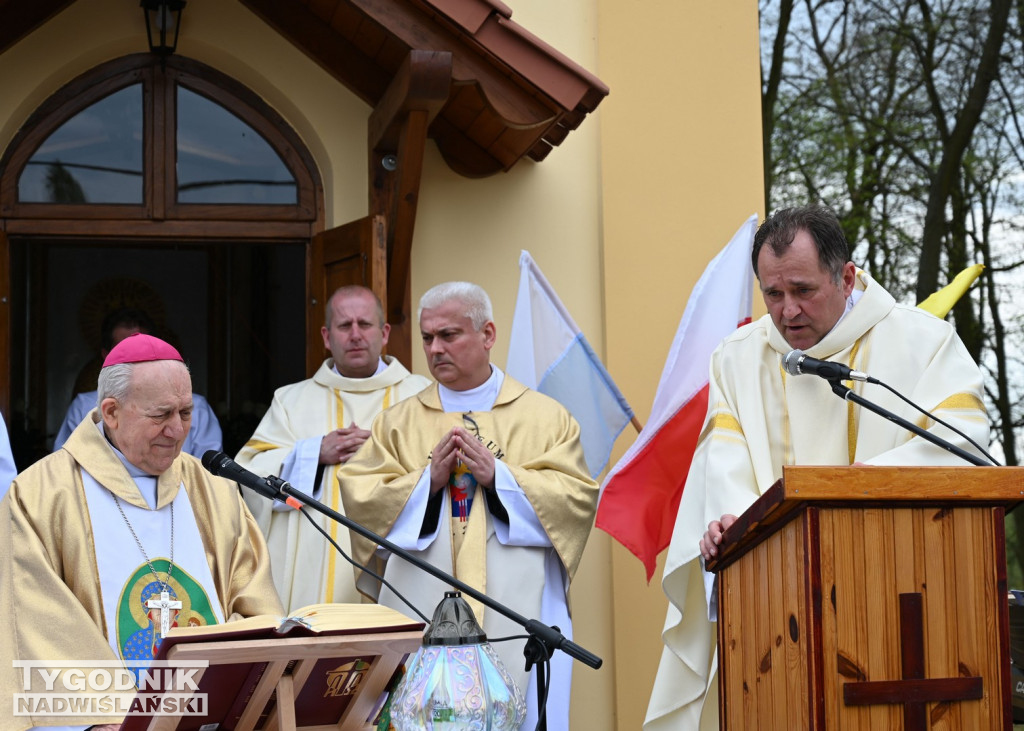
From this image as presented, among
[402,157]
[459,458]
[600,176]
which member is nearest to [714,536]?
[459,458]

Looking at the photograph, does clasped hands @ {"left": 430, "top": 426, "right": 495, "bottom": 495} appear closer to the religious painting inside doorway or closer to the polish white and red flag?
the polish white and red flag

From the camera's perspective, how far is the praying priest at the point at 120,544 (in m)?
4.54

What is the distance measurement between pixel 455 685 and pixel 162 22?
4.63 meters

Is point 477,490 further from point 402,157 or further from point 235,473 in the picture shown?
point 235,473

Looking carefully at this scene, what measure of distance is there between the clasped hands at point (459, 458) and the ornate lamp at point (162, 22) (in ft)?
9.63

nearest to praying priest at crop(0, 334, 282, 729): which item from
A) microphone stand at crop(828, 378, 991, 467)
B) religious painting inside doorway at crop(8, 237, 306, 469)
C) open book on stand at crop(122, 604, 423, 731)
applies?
open book on stand at crop(122, 604, 423, 731)

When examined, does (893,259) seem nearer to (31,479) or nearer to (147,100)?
(147,100)

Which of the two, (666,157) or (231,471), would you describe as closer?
→ (231,471)

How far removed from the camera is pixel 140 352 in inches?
194

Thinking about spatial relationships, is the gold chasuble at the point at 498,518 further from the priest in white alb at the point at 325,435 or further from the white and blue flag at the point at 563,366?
the white and blue flag at the point at 563,366

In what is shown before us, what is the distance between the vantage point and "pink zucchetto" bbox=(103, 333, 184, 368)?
16.2 feet

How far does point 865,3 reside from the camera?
47.3 feet

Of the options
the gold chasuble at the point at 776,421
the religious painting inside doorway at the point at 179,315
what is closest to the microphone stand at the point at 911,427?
the gold chasuble at the point at 776,421

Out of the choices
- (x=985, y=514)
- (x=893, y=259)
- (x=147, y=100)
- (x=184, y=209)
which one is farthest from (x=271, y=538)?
(x=893, y=259)
